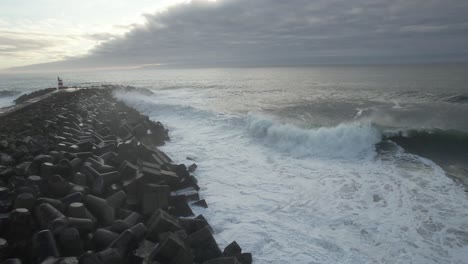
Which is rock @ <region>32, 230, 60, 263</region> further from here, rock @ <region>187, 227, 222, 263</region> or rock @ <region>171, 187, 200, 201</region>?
rock @ <region>171, 187, 200, 201</region>

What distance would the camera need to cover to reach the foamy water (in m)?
5.16

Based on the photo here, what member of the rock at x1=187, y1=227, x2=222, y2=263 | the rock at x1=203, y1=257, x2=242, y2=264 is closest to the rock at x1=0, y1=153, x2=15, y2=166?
the rock at x1=187, y1=227, x2=222, y2=263

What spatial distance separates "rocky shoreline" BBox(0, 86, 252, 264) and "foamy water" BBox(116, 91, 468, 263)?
82 centimetres

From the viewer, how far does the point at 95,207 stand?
4.87 metres

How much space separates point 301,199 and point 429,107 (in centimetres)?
2059

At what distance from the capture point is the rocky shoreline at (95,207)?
3880 millimetres

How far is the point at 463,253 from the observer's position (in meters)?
5.02

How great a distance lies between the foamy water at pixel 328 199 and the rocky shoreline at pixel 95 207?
2.69 ft

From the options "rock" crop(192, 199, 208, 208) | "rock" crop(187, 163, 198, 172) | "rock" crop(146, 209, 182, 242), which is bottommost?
"rock" crop(192, 199, 208, 208)

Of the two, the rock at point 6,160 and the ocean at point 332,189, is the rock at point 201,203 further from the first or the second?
the rock at point 6,160

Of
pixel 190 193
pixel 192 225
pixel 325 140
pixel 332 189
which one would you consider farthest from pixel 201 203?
pixel 325 140

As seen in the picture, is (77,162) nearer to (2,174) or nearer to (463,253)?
(2,174)

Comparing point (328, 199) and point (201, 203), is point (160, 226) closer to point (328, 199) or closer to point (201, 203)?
point (201, 203)

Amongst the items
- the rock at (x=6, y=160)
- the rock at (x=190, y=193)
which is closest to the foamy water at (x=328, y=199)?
the rock at (x=190, y=193)
